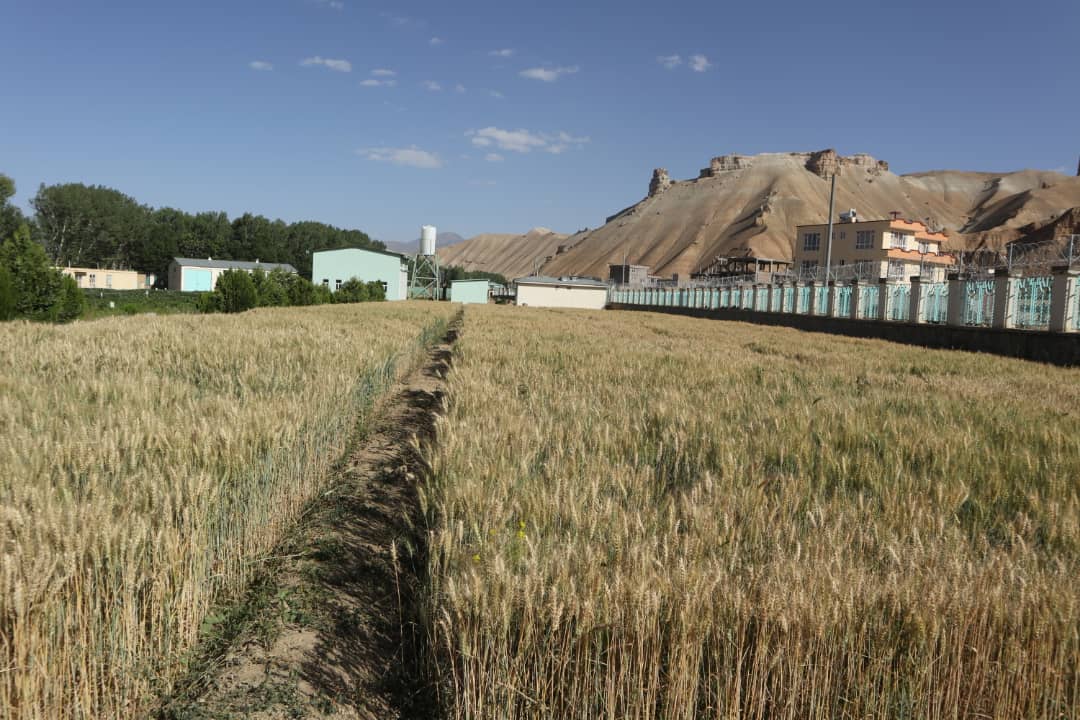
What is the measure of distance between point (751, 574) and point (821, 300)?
34.7 metres

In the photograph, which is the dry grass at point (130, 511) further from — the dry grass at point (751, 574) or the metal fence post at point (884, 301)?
the metal fence post at point (884, 301)

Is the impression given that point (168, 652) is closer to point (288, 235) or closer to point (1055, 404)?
point (1055, 404)

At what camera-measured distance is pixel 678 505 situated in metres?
3.37

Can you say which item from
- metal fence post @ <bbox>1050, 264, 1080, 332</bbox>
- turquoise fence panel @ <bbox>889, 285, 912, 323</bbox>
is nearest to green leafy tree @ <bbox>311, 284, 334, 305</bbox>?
turquoise fence panel @ <bbox>889, 285, 912, 323</bbox>

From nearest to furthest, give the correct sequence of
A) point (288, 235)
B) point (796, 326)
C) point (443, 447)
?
point (443, 447)
point (796, 326)
point (288, 235)

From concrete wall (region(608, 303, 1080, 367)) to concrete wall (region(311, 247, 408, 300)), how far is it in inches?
1943

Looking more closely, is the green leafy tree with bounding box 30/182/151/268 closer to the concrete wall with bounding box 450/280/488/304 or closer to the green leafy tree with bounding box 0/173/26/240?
the green leafy tree with bounding box 0/173/26/240

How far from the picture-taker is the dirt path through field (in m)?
2.47

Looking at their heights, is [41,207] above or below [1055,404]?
above

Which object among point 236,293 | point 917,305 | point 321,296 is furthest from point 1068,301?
point 321,296

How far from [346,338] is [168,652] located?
8.87 metres

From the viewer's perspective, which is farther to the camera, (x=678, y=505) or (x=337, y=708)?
(x=678, y=505)

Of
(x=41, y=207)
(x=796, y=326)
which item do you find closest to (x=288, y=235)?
(x=41, y=207)

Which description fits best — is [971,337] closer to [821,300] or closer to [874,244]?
[821,300]
